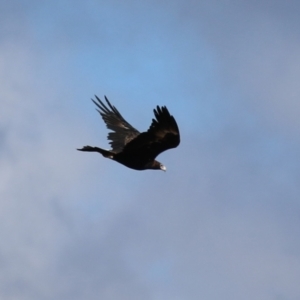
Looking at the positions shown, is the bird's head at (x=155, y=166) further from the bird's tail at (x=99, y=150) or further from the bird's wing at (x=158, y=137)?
the bird's tail at (x=99, y=150)

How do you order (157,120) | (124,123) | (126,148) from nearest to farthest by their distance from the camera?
(157,120) < (126,148) < (124,123)

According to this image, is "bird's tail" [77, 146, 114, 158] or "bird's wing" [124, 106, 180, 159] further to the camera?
"bird's tail" [77, 146, 114, 158]

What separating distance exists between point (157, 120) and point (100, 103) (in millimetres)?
5294

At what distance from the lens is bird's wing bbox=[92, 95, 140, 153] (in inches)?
1025

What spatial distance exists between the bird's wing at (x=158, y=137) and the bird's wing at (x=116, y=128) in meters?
0.76

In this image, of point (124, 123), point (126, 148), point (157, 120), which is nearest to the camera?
point (157, 120)

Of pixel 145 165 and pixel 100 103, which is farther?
pixel 100 103

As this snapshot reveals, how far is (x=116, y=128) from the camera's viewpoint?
2706 centimetres

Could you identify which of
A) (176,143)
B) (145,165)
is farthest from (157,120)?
(145,165)

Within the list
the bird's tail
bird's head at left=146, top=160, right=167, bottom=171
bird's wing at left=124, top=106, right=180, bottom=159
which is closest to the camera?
bird's wing at left=124, top=106, right=180, bottom=159

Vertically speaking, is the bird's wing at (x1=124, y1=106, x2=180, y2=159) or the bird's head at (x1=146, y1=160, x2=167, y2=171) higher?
the bird's head at (x1=146, y1=160, x2=167, y2=171)

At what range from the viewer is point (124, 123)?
27281mm

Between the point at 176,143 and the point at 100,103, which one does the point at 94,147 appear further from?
the point at 100,103

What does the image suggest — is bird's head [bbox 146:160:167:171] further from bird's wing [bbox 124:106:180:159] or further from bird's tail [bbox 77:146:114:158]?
bird's tail [bbox 77:146:114:158]
